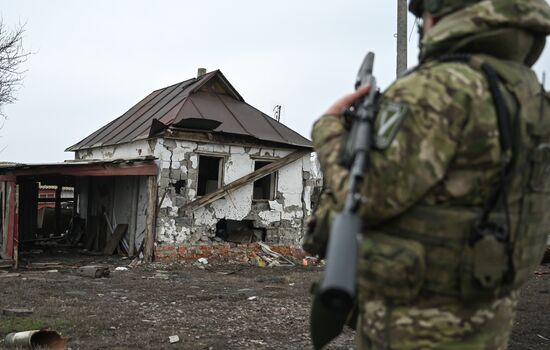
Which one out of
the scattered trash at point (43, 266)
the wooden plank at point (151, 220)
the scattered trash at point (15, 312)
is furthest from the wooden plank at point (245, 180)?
the scattered trash at point (15, 312)

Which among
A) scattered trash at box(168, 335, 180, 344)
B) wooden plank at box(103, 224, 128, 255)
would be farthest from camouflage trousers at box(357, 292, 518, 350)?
wooden plank at box(103, 224, 128, 255)

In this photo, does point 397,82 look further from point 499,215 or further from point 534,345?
point 534,345

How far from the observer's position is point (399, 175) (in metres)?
1.72

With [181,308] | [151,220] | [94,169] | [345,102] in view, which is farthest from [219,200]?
[345,102]

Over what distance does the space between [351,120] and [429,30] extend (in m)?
0.44

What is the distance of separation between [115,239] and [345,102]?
13.7 metres

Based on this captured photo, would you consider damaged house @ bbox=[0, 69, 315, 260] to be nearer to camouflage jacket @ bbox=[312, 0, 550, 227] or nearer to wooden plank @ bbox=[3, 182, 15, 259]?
wooden plank @ bbox=[3, 182, 15, 259]

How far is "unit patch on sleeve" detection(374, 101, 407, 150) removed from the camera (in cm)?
174

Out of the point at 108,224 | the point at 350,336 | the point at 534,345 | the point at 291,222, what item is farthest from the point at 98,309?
the point at 108,224

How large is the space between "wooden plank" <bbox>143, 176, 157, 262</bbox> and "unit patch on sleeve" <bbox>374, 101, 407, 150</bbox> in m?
11.3

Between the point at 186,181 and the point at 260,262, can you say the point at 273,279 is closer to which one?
the point at 260,262

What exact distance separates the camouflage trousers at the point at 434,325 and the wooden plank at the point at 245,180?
36.7ft

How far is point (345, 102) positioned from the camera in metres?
2.00

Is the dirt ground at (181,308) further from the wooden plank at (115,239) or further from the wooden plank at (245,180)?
the wooden plank at (115,239)
